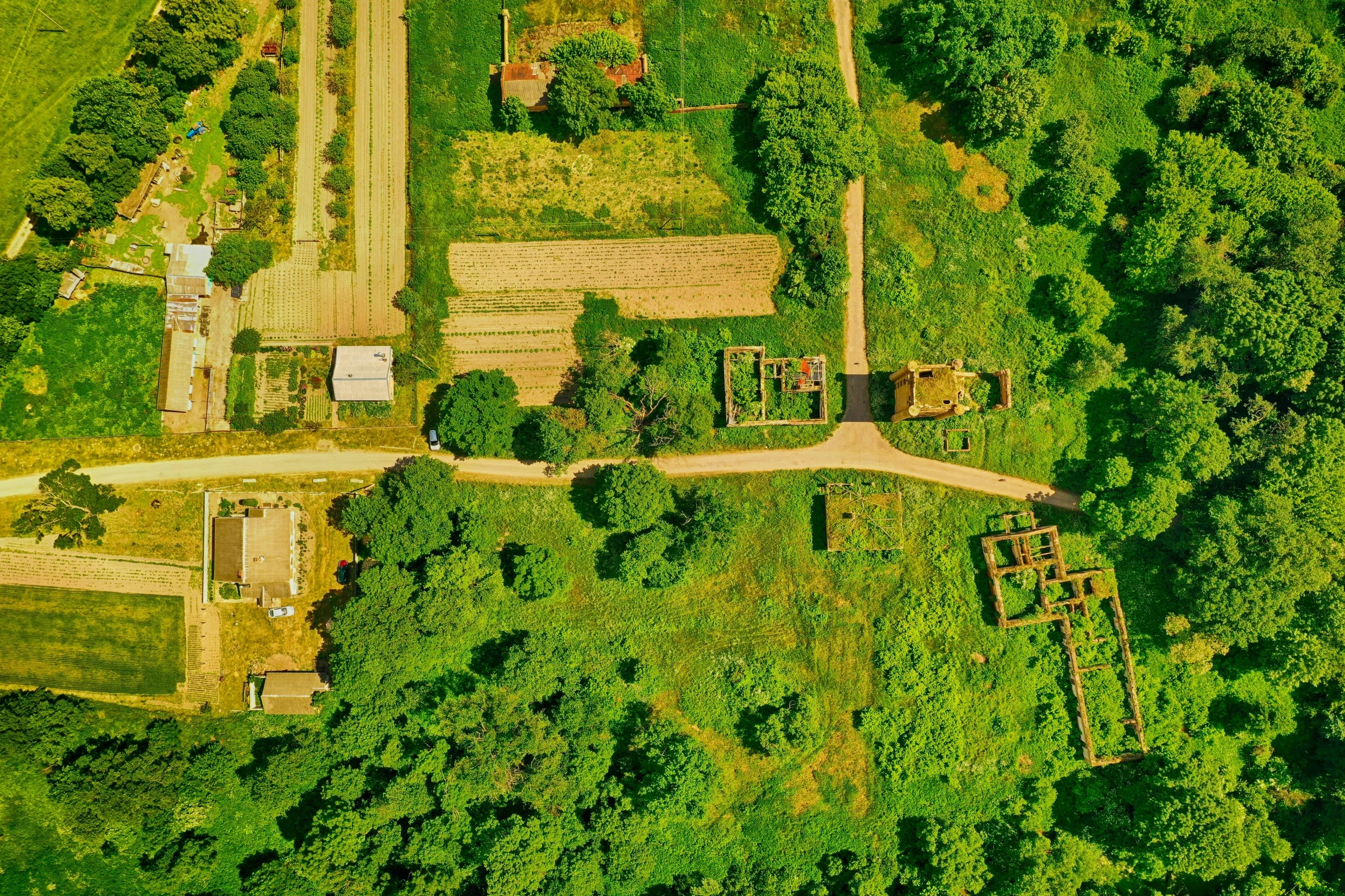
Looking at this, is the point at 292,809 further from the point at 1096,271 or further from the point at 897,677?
the point at 1096,271

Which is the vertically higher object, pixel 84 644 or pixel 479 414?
pixel 479 414

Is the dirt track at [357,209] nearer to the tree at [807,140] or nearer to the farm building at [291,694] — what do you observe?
the farm building at [291,694]

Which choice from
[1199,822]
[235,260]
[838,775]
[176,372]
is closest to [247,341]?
[176,372]

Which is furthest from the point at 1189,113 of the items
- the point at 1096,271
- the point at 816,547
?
the point at 816,547

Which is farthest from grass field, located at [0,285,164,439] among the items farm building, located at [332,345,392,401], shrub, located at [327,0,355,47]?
shrub, located at [327,0,355,47]

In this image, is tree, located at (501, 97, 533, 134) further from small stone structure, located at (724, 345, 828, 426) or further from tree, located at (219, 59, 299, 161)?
small stone structure, located at (724, 345, 828, 426)

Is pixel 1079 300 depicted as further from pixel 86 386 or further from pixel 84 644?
pixel 84 644
